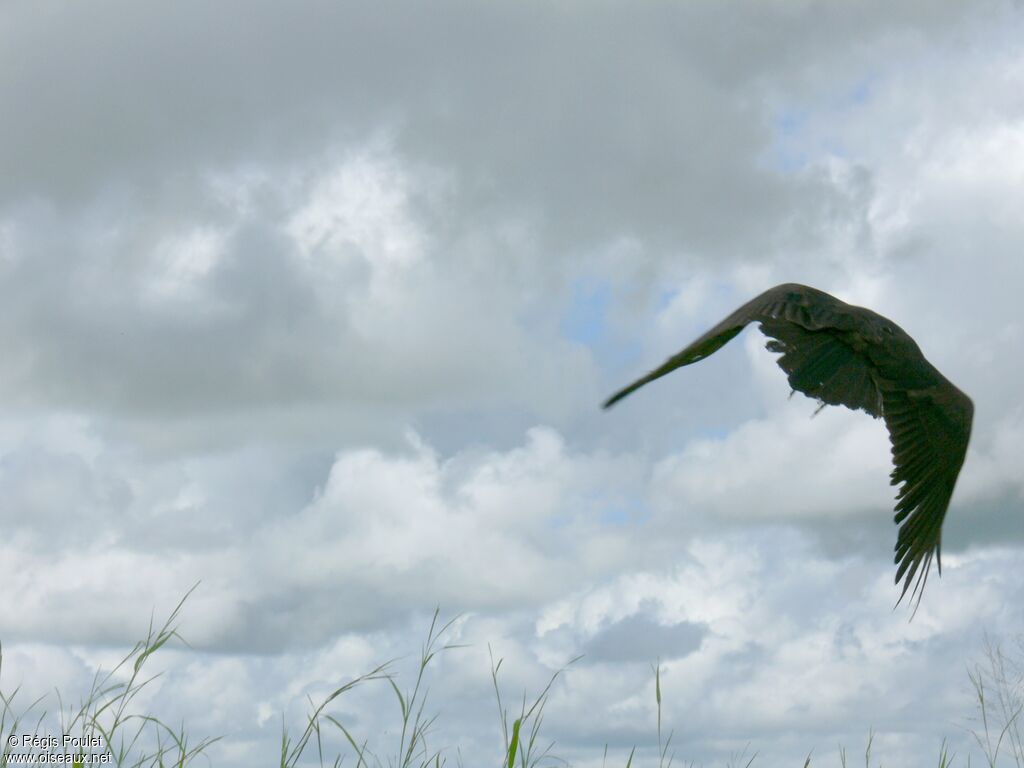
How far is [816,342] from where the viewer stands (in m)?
7.56

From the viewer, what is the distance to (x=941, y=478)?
806cm

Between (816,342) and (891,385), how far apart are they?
28.6 inches

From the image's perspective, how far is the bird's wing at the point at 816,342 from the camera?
7395 millimetres

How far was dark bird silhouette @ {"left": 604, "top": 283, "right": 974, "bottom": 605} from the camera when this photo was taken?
293 inches

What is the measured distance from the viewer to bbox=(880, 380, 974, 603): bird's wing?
7922 millimetres

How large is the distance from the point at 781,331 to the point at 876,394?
0.88 m

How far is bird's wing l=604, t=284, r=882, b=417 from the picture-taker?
24.3 feet

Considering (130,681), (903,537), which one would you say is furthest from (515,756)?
(903,537)

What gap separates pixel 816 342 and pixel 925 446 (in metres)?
1.21

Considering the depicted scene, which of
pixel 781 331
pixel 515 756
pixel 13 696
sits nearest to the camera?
pixel 515 756

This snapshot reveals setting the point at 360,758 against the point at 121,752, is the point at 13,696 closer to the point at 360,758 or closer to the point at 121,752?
the point at 121,752

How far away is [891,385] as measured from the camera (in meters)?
7.90

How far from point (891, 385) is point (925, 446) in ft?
1.72

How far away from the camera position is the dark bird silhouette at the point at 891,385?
7441 millimetres
